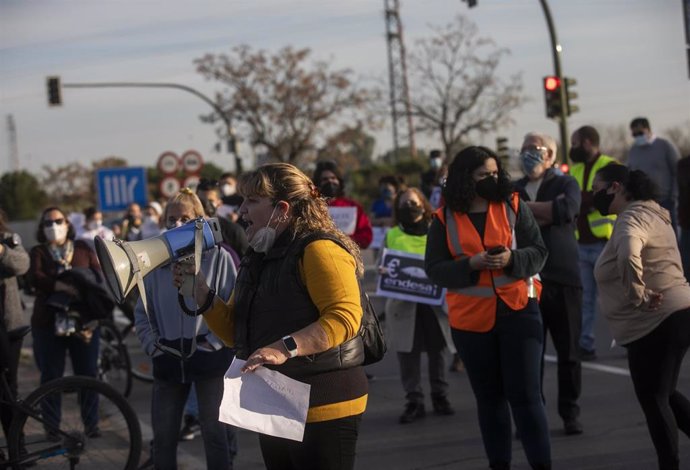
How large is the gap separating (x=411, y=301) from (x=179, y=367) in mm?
3337

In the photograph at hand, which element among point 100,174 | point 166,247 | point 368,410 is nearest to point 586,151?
point 368,410

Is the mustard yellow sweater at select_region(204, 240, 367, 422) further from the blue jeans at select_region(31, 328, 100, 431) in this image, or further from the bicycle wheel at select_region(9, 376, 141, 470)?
the blue jeans at select_region(31, 328, 100, 431)

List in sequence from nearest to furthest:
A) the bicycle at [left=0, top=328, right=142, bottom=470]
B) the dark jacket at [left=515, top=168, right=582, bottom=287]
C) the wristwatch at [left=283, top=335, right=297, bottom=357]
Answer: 1. the wristwatch at [left=283, top=335, right=297, bottom=357]
2. the bicycle at [left=0, top=328, right=142, bottom=470]
3. the dark jacket at [left=515, top=168, right=582, bottom=287]

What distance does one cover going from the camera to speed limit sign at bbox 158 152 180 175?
24641mm

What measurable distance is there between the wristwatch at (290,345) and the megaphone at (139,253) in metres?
0.54

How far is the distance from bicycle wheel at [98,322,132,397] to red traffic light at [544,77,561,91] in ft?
39.1

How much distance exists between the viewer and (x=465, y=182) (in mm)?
5840

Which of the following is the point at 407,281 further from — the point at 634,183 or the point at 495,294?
the point at 634,183

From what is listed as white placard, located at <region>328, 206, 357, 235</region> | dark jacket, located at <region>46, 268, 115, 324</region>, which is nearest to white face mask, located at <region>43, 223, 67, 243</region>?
dark jacket, located at <region>46, 268, 115, 324</region>

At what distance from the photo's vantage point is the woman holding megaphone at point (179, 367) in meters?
5.68

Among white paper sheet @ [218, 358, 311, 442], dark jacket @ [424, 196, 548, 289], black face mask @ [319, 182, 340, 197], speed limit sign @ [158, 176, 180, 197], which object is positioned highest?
speed limit sign @ [158, 176, 180, 197]

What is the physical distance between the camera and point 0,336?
6.84 m

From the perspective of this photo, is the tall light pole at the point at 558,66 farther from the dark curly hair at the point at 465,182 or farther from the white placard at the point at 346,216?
the dark curly hair at the point at 465,182

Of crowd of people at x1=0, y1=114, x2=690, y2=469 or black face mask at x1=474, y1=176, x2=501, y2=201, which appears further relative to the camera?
black face mask at x1=474, y1=176, x2=501, y2=201
